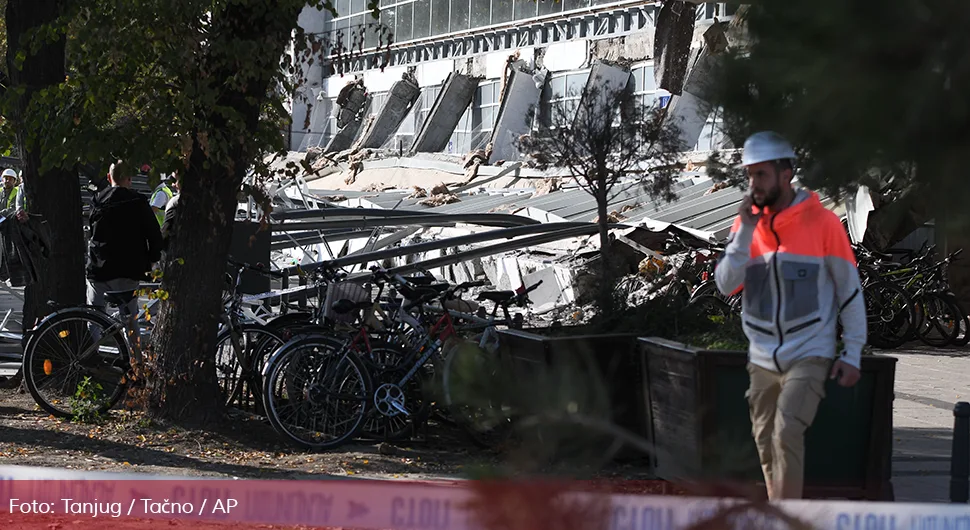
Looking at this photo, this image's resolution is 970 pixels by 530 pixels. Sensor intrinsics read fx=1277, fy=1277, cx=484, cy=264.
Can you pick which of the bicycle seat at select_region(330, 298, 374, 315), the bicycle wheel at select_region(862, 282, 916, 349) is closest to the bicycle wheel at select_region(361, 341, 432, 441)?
the bicycle seat at select_region(330, 298, 374, 315)

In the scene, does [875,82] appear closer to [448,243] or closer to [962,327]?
[448,243]

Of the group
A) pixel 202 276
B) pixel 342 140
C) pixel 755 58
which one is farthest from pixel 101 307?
pixel 342 140

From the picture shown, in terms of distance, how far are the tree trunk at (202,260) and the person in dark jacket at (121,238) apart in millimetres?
1064

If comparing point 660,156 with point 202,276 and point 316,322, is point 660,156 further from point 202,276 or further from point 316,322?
point 202,276

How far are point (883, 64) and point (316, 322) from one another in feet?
26.0

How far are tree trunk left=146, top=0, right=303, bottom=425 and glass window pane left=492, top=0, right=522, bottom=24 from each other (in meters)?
31.9

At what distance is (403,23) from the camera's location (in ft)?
154

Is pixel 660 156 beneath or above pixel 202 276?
above

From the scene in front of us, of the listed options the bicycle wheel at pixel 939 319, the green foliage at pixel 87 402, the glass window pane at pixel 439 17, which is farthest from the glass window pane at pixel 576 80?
the green foliage at pixel 87 402

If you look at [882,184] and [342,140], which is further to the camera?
[342,140]

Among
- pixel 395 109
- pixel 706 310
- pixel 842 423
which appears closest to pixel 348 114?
pixel 395 109

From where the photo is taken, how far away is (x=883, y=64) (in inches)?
61.6

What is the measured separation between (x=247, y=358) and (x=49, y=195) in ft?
7.28

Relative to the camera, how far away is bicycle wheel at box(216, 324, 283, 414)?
29.8 feet
